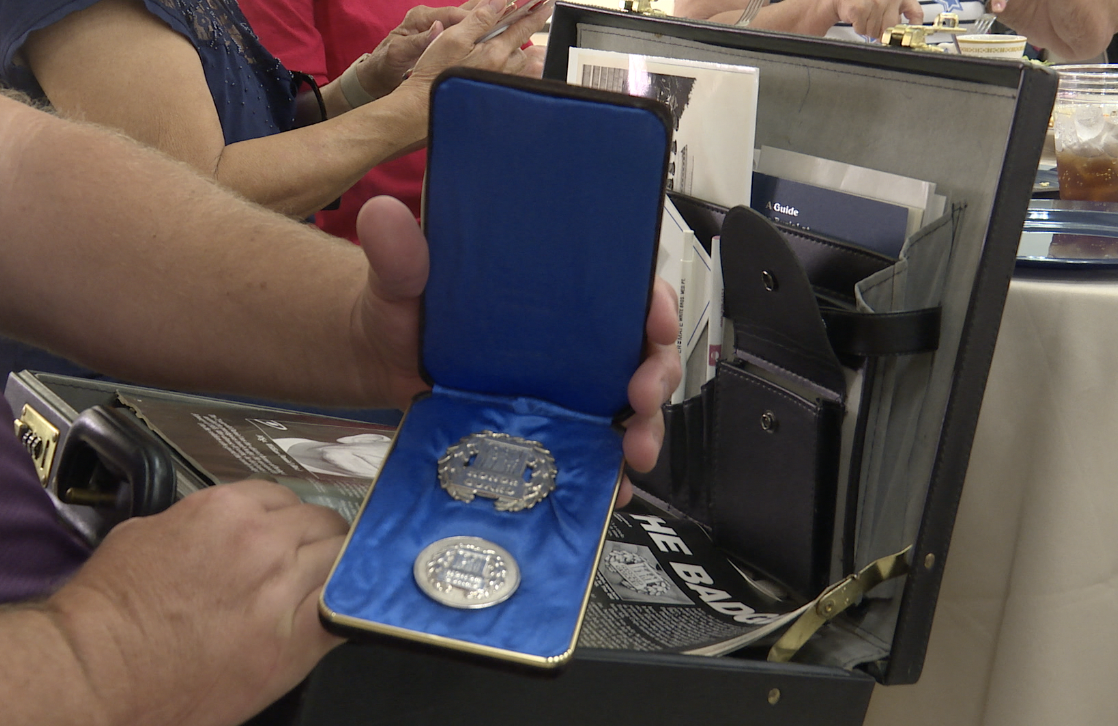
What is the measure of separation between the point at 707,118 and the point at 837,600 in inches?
13.7

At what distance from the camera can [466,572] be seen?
394 mm

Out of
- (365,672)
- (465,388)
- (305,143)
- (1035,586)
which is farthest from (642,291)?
(305,143)

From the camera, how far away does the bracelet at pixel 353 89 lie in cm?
136

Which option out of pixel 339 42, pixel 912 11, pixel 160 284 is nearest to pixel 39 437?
pixel 160 284

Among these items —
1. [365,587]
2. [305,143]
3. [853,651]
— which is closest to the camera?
[365,587]

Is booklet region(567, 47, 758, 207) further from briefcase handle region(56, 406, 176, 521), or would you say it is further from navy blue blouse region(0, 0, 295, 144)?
navy blue blouse region(0, 0, 295, 144)

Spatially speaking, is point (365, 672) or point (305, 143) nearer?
point (365, 672)

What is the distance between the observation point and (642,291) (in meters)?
0.45

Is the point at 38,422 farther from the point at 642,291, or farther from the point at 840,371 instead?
the point at 840,371

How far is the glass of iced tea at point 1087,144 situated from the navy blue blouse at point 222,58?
2.91 feet

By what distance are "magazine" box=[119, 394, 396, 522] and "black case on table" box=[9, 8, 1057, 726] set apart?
0.11m

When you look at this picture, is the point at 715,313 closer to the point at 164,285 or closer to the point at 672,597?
the point at 672,597

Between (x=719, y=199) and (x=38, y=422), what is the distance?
500 millimetres

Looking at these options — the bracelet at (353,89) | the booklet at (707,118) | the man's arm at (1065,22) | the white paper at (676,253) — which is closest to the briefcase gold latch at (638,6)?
the booklet at (707,118)
